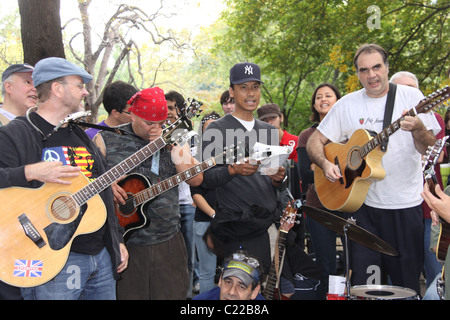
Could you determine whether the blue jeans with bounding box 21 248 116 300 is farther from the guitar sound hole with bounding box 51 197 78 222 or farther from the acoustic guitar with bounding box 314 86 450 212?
the acoustic guitar with bounding box 314 86 450 212

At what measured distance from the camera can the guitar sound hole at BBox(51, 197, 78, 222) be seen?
3.04 meters

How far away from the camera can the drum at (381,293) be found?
11.6 feet

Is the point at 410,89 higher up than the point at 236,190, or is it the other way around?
the point at 410,89

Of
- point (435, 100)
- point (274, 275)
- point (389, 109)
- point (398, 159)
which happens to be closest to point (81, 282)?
point (274, 275)

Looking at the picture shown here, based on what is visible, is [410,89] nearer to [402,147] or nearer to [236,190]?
[402,147]

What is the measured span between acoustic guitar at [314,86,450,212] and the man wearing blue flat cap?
207cm

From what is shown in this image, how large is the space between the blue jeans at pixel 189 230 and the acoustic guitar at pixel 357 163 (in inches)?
70.9

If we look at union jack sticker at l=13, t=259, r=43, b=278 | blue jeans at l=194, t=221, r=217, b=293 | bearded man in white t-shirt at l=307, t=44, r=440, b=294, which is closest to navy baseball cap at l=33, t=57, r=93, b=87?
union jack sticker at l=13, t=259, r=43, b=278

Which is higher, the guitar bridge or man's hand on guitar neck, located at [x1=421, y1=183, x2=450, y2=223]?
man's hand on guitar neck, located at [x1=421, y1=183, x2=450, y2=223]

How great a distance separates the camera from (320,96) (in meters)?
5.64

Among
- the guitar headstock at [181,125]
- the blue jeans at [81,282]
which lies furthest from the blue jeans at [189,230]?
the blue jeans at [81,282]

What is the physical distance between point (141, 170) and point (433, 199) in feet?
8.18

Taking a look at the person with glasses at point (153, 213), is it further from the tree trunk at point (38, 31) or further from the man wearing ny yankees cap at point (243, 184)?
the tree trunk at point (38, 31)
